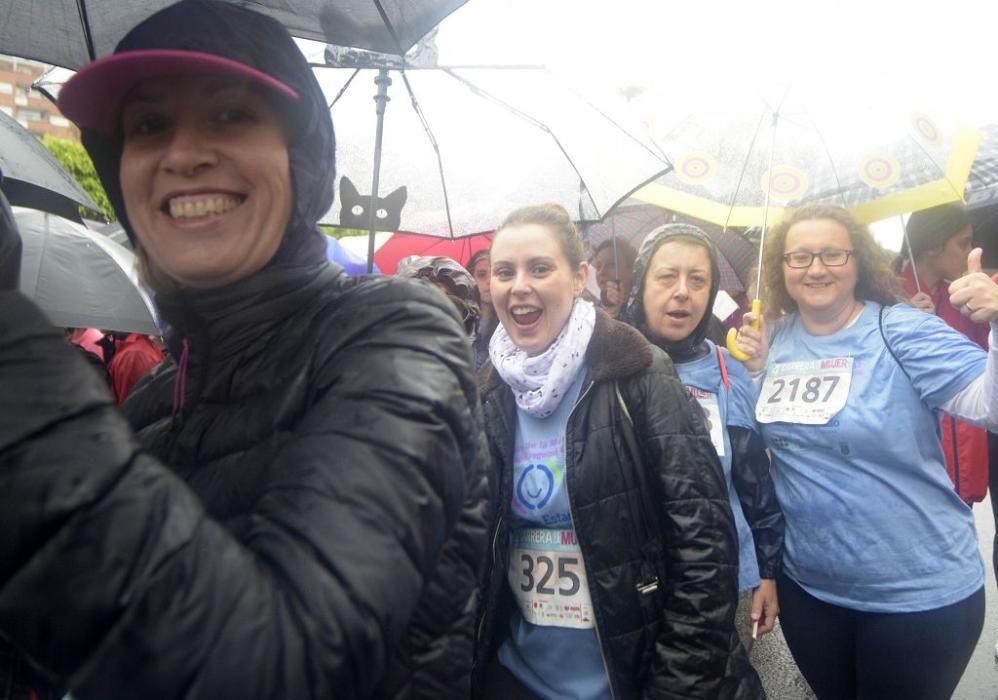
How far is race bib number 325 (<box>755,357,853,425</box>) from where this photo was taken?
8.20 ft

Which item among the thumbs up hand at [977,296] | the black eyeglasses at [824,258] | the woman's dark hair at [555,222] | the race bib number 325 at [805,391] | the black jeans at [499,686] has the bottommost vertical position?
the black jeans at [499,686]

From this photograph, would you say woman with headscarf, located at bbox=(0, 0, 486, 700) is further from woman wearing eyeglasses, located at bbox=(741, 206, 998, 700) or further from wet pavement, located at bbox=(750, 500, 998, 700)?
wet pavement, located at bbox=(750, 500, 998, 700)

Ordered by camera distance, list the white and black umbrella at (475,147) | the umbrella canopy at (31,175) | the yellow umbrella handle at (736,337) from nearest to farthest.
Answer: the white and black umbrella at (475,147) < the yellow umbrella handle at (736,337) < the umbrella canopy at (31,175)

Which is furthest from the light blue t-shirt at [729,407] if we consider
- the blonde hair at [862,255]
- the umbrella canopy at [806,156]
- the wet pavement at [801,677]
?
the wet pavement at [801,677]

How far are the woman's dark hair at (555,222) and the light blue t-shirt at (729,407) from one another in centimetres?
66

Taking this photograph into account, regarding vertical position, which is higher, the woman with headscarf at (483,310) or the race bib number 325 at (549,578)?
the woman with headscarf at (483,310)

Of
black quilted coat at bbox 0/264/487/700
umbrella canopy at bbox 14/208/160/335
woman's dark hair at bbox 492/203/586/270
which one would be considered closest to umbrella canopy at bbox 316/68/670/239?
woman's dark hair at bbox 492/203/586/270

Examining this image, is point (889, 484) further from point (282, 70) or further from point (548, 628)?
point (282, 70)

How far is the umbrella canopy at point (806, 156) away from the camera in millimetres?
3020

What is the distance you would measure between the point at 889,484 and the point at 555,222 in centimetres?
149

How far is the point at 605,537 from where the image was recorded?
77.8 inches

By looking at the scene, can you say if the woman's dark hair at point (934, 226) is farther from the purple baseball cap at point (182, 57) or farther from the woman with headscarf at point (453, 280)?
the purple baseball cap at point (182, 57)

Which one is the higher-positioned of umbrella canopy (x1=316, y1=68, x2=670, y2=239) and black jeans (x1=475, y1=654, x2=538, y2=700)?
umbrella canopy (x1=316, y1=68, x2=670, y2=239)

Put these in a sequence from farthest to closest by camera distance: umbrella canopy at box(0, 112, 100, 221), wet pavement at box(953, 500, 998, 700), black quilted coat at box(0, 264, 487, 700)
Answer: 1. wet pavement at box(953, 500, 998, 700)
2. umbrella canopy at box(0, 112, 100, 221)
3. black quilted coat at box(0, 264, 487, 700)
